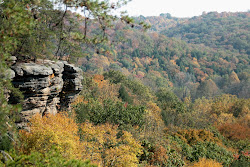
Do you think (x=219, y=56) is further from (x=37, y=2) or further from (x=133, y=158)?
(x=37, y=2)

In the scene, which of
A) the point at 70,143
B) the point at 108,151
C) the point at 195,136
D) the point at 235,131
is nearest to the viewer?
the point at 70,143

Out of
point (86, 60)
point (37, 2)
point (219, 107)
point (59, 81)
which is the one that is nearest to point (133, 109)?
point (59, 81)

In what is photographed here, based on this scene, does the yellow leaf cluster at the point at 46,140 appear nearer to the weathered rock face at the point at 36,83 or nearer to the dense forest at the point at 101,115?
the dense forest at the point at 101,115

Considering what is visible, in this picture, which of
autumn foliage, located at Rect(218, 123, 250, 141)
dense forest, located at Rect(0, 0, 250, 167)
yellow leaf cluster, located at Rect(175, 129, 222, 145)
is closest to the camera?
dense forest, located at Rect(0, 0, 250, 167)

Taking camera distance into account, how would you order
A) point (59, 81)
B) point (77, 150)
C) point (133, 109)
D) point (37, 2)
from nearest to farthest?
point (37, 2), point (77, 150), point (59, 81), point (133, 109)

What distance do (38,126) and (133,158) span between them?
26.0 feet

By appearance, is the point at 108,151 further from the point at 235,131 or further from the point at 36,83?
the point at 235,131

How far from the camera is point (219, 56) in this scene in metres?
147

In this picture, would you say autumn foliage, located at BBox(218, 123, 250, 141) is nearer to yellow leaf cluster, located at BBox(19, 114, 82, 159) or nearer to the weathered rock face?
the weathered rock face

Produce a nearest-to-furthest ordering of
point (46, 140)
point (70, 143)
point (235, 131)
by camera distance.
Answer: point (70, 143)
point (46, 140)
point (235, 131)

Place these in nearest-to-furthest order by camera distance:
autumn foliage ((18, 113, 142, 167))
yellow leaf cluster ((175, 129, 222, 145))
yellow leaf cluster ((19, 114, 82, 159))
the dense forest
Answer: the dense forest
yellow leaf cluster ((19, 114, 82, 159))
autumn foliage ((18, 113, 142, 167))
yellow leaf cluster ((175, 129, 222, 145))

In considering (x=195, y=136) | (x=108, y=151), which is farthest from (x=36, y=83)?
(x=195, y=136)

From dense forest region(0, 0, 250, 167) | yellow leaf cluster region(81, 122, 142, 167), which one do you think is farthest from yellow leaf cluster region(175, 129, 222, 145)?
yellow leaf cluster region(81, 122, 142, 167)

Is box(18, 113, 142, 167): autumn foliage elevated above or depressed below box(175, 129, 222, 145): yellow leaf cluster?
above
